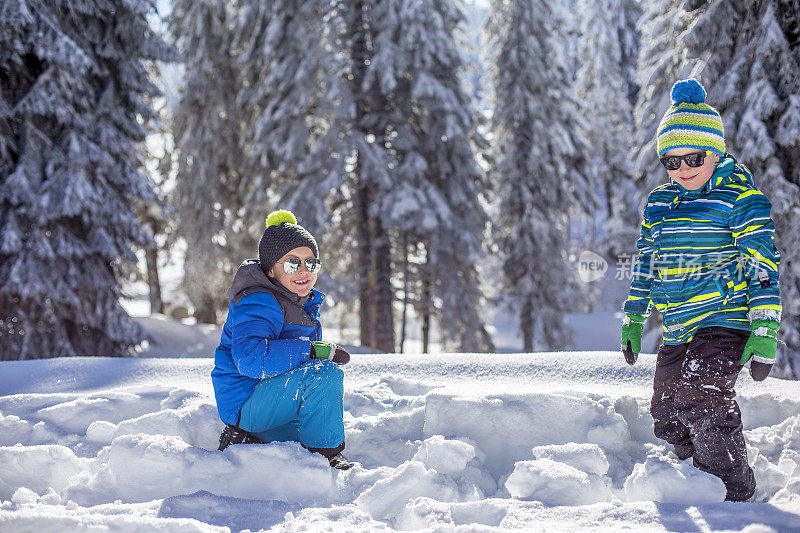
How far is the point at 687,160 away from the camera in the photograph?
8.95ft

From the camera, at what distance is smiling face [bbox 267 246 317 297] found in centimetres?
301

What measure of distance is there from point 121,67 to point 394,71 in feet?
15.6

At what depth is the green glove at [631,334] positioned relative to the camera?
123 inches

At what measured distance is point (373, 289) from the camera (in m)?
11.3

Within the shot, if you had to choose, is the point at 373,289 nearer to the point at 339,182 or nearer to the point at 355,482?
the point at 339,182

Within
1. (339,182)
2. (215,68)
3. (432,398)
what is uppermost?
(215,68)

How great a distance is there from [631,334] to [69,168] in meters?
8.81

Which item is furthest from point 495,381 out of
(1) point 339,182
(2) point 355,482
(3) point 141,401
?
(1) point 339,182

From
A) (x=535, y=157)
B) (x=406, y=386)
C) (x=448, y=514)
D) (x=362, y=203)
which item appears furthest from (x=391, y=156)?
(x=448, y=514)

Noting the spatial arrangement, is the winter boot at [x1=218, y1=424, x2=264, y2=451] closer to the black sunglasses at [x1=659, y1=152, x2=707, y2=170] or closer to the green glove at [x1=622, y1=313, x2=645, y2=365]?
the green glove at [x1=622, y1=313, x2=645, y2=365]

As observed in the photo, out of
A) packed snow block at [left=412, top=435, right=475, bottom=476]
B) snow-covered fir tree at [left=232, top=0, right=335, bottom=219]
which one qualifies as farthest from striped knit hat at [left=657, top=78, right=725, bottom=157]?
snow-covered fir tree at [left=232, top=0, right=335, bottom=219]

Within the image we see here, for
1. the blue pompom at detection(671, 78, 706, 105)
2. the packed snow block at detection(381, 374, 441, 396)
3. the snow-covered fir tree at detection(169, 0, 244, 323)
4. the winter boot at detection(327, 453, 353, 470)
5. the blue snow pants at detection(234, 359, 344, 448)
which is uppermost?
the snow-covered fir tree at detection(169, 0, 244, 323)

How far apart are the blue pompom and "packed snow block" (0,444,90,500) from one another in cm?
352

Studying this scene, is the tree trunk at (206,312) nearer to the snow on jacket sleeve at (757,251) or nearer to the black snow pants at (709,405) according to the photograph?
the black snow pants at (709,405)
